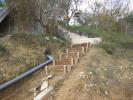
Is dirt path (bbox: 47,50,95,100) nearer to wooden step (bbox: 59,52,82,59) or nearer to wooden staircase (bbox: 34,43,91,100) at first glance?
wooden staircase (bbox: 34,43,91,100)

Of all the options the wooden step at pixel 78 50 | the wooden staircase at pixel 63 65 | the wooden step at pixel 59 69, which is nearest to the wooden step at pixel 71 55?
the wooden staircase at pixel 63 65

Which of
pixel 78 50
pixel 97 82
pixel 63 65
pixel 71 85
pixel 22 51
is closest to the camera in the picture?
pixel 71 85

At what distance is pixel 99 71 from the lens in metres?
9.23

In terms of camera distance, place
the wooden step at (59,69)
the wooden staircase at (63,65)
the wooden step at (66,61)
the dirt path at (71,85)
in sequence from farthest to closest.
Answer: the wooden step at (66,61)
the wooden step at (59,69)
the wooden staircase at (63,65)
the dirt path at (71,85)

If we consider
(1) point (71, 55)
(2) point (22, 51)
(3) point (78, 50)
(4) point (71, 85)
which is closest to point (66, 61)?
(1) point (71, 55)

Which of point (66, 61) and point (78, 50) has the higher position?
point (78, 50)

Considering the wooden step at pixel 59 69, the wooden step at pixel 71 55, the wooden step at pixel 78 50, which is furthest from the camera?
the wooden step at pixel 78 50

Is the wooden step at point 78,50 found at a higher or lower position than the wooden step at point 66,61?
higher

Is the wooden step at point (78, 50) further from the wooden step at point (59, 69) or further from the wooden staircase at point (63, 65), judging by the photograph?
the wooden step at point (59, 69)

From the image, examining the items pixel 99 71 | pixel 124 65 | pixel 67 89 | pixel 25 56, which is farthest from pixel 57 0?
pixel 67 89

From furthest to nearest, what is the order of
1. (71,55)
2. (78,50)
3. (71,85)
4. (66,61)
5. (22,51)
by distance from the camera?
(78,50), (22,51), (71,55), (66,61), (71,85)

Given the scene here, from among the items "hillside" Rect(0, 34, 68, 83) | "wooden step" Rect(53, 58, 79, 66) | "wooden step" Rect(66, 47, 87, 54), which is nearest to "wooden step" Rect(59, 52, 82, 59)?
"wooden step" Rect(66, 47, 87, 54)

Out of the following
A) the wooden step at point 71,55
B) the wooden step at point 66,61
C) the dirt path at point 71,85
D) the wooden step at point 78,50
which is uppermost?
the wooden step at point 78,50

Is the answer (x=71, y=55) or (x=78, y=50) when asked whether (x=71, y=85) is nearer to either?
(x=71, y=55)
